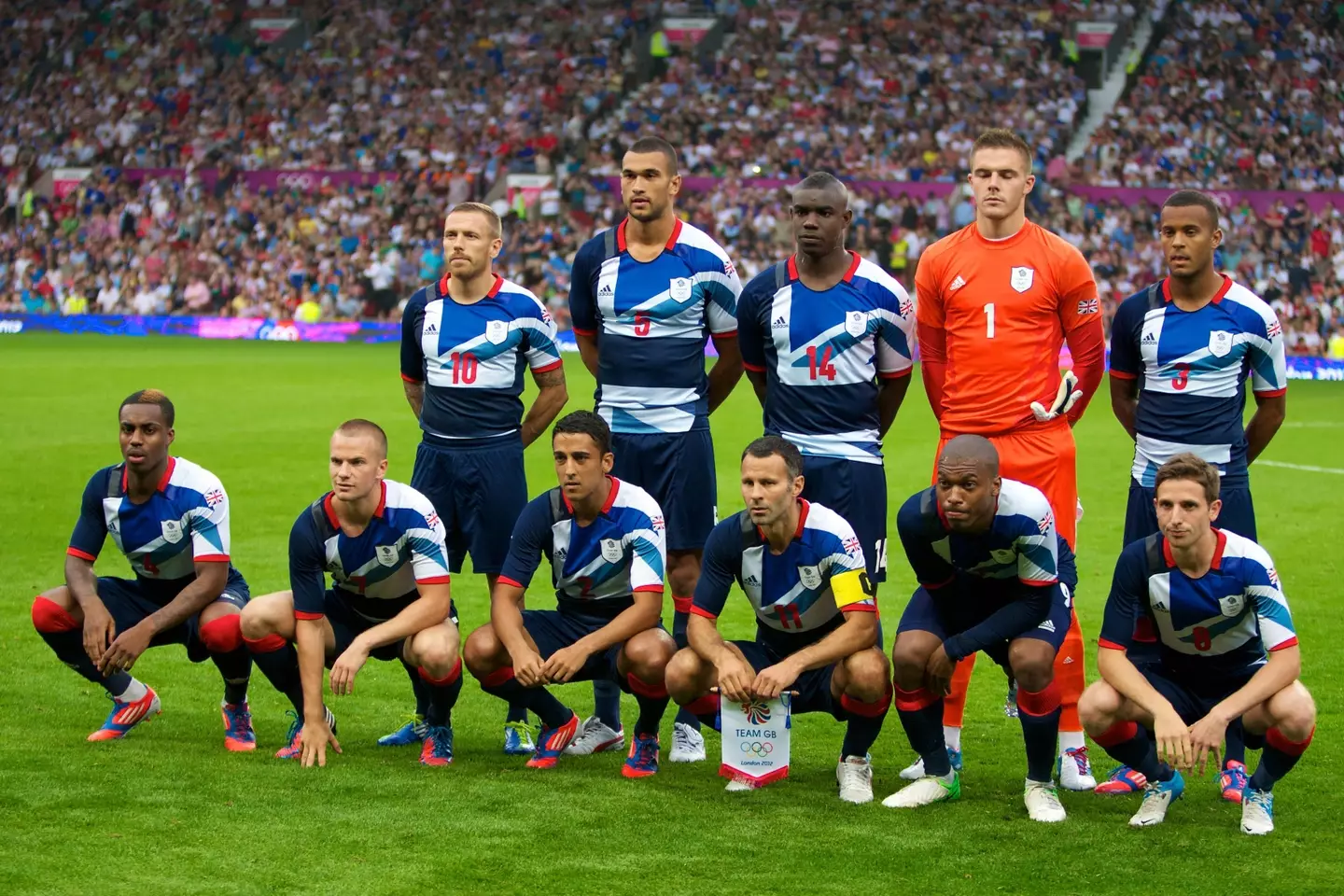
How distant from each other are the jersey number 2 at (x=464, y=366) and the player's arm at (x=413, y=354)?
0.18 m

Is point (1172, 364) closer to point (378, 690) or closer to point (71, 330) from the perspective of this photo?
point (378, 690)

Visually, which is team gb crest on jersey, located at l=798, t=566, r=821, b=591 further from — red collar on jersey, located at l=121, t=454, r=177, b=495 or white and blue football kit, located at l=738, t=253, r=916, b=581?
red collar on jersey, located at l=121, t=454, r=177, b=495

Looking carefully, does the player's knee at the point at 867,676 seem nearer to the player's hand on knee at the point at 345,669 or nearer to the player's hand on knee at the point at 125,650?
the player's hand on knee at the point at 345,669

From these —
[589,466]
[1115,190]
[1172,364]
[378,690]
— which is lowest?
[378,690]

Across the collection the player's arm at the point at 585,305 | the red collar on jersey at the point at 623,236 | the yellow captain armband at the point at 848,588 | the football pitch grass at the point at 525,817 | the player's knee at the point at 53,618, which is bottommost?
the football pitch grass at the point at 525,817

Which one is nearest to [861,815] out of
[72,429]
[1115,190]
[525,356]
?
[525,356]

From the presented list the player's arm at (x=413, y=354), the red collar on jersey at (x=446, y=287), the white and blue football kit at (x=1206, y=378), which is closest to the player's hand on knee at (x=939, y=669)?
the white and blue football kit at (x=1206, y=378)

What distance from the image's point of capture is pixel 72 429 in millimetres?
16484

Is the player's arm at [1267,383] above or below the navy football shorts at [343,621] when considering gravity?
above

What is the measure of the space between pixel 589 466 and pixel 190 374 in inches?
697

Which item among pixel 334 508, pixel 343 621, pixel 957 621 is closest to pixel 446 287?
pixel 334 508

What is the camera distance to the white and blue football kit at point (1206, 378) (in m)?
6.24

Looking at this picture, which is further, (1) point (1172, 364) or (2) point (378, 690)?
(2) point (378, 690)

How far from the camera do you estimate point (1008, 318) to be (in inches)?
243
